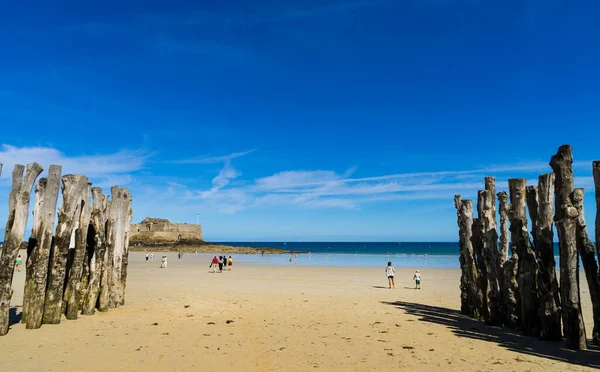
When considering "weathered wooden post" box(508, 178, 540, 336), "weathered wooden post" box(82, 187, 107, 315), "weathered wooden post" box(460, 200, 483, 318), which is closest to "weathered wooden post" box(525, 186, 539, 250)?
"weathered wooden post" box(508, 178, 540, 336)

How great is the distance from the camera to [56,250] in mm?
10344

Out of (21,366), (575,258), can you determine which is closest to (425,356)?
(575,258)

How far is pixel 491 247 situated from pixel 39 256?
12.2 m

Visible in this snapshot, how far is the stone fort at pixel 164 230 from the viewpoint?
9712 centimetres

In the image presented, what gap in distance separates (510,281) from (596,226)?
323 centimetres

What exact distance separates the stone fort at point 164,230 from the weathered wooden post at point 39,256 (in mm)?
90762

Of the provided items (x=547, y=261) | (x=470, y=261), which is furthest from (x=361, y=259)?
(x=547, y=261)

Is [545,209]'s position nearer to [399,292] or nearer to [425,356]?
[425,356]

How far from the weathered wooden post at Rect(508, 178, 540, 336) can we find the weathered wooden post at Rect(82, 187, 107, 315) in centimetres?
1181

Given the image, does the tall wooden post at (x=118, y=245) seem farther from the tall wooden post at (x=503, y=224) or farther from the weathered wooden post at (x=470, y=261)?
the tall wooden post at (x=503, y=224)

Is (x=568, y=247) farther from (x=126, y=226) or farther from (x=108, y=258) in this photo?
(x=126, y=226)

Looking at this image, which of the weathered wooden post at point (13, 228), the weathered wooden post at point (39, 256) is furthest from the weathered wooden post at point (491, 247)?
the weathered wooden post at point (13, 228)

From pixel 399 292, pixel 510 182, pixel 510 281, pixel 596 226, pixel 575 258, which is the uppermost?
pixel 510 182

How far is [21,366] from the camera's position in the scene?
283 inches
